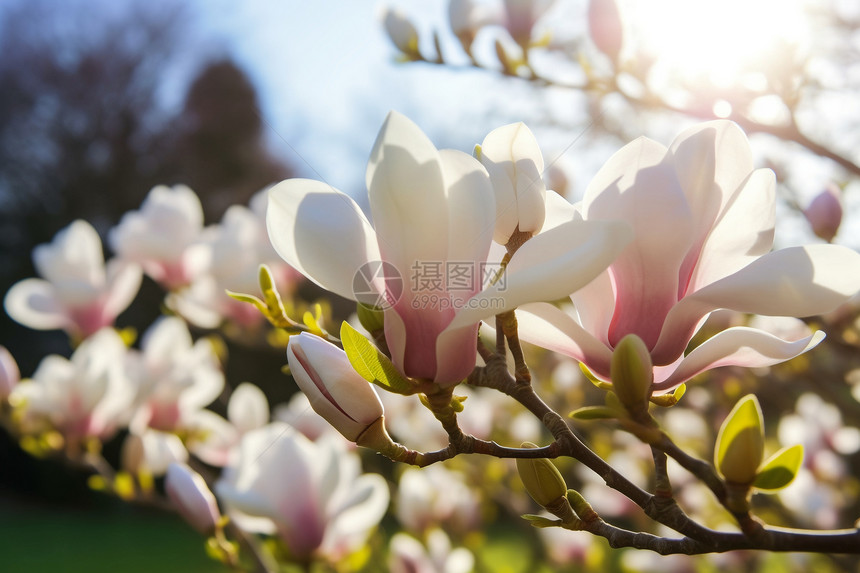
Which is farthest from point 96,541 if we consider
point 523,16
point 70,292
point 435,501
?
point 523,16

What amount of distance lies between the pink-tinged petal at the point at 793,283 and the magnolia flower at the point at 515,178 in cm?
14

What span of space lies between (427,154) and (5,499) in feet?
28.6

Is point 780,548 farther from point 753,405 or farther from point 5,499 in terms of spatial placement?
point 5,499

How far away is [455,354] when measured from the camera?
49 cm

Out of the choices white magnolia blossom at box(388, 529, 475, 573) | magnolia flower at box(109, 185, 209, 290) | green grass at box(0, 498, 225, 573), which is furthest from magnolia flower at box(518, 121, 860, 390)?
green grass at box(0, 498, 225, 573)

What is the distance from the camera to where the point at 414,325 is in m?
0.50

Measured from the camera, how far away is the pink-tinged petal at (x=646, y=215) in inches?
19.0

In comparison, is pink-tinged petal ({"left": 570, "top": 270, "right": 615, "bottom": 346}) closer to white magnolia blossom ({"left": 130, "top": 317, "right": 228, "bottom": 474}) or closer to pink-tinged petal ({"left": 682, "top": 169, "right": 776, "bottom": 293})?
pink-tinged petal ({"left": 682, "top": 169, "right": 776, "bottom": 293})

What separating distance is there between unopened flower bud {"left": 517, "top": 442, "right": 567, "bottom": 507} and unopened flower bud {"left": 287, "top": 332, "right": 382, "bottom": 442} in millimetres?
136

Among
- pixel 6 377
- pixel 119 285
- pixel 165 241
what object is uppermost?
pixel 165 241

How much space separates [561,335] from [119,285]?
1.67 metres

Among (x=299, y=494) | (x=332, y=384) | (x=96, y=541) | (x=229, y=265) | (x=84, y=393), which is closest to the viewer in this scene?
(x=332, y=384)

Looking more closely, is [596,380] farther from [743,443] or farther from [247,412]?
[247,412]

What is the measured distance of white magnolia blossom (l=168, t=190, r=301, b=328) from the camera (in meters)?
1.72
